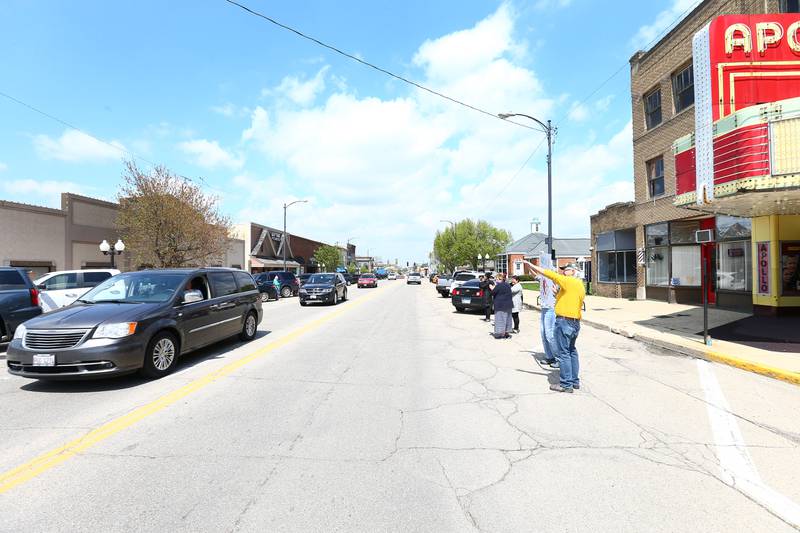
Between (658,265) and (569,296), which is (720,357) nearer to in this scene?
(569,296)

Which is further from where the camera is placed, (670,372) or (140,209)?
(140,209)

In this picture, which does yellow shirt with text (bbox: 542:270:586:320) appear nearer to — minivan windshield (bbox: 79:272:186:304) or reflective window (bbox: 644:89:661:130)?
minivan windshield (bbox: 79:272:186:304)

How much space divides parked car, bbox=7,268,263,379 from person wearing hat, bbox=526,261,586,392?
5.94 meters

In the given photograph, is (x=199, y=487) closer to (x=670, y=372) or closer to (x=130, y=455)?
(x=130, y=455)

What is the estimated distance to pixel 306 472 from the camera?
362 centimetres

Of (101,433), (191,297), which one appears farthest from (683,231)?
(101,433)

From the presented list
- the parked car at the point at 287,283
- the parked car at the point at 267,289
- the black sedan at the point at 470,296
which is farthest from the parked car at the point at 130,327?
the parked car at the point at 287,283

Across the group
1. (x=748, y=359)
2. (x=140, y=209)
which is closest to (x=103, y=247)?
(x=140, y=209)

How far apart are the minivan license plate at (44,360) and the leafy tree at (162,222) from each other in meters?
23.3

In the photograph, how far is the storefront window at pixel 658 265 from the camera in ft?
62.4

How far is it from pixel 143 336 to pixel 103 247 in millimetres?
18580

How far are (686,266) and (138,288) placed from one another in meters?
19.4

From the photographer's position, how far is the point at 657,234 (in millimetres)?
19453

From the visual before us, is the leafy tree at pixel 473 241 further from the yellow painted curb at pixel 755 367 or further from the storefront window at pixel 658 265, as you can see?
the yellow painted curb at pixel 755 367
